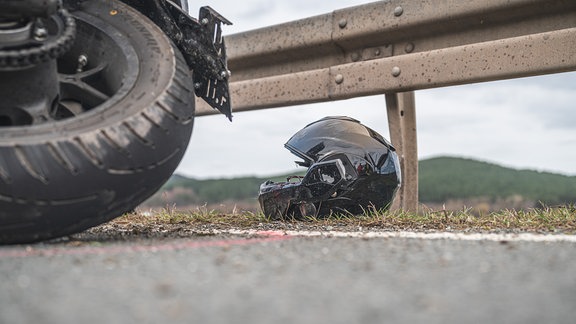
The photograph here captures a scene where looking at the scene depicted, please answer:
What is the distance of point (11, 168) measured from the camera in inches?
104

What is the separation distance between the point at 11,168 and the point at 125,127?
1.59 ft

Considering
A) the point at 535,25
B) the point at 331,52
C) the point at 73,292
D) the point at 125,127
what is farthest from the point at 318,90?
the point at 73,292

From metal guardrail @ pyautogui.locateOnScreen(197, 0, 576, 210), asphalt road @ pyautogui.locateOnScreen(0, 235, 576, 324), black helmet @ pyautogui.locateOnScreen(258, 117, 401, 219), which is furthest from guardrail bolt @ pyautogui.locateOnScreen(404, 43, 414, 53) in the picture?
asphalt road @ pyautogui.locateOnScreen(0, 235, 576, 324)

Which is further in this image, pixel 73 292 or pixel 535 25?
pixel 535 25

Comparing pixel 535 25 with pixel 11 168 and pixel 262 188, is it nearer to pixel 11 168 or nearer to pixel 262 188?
pixel 262 188

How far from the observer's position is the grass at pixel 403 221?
3.85 m

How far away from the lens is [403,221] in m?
4.36

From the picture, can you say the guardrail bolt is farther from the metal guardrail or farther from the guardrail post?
the guardrail post

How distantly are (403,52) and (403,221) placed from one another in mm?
1985

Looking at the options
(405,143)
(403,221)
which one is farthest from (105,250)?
(405,143)

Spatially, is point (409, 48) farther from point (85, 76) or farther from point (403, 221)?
point (85, 76)

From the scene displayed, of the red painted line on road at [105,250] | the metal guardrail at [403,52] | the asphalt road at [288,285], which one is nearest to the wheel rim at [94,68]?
the red painted line on road at [105,250]

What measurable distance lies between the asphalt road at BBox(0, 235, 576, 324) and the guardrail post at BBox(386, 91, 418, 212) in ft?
11.0

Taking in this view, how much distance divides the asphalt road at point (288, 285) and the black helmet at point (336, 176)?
2276 millimetres
